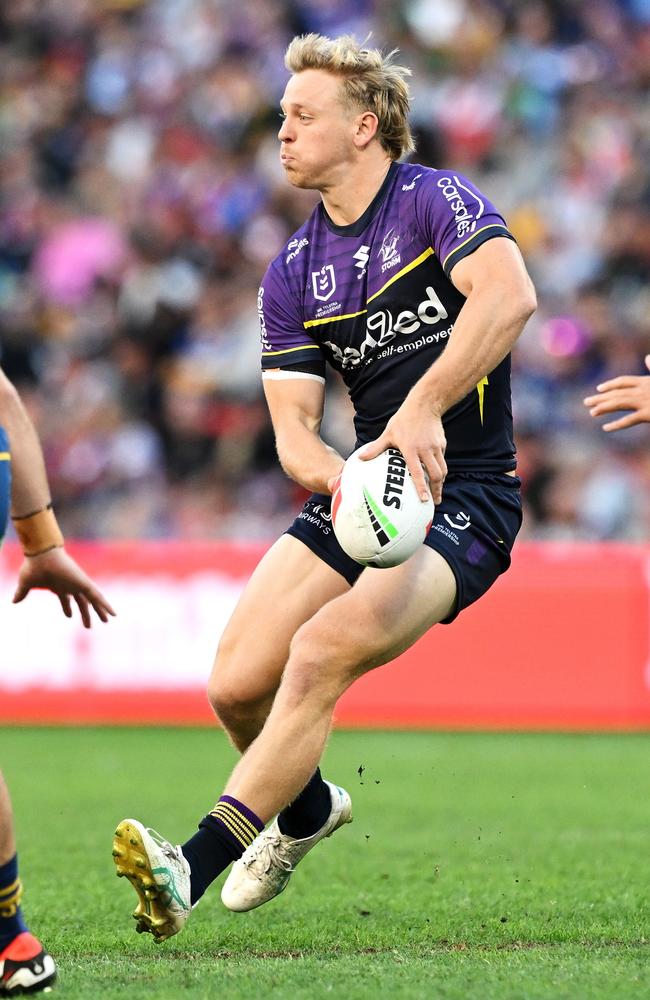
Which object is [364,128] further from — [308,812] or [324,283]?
[308,812]

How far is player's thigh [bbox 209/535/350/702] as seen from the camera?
5242 mm

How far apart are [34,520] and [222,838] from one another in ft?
3.53

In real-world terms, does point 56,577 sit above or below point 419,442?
below

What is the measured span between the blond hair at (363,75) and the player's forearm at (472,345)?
954 mm

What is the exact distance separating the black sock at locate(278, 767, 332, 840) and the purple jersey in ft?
4.12

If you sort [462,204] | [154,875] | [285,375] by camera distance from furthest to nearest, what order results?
[285,375], [462,204], [154,875]

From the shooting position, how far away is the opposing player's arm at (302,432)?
5.06 metres

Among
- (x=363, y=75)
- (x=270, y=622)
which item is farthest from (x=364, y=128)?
(x=270, y=622)

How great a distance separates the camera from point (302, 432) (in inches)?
205

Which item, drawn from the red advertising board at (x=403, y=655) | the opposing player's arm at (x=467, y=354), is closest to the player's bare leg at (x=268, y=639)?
the opposing player's arm at (x=467, y=354)

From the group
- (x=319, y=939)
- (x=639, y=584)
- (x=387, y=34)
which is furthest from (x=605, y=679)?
(x=387, y=34)

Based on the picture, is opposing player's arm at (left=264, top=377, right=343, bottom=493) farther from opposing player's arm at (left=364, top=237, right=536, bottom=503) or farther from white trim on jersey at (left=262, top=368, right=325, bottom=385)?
opposing player's arm at (left=364, top=237, right=536, bottom=503)

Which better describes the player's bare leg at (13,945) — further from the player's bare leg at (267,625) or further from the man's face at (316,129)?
the man's face at (316,129)

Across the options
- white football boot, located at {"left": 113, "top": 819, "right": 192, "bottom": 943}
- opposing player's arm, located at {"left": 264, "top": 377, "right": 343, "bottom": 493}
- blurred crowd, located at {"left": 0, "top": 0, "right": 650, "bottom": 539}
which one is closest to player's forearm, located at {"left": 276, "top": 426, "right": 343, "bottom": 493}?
opposing player's arm, located at {"left": 264, "top": 377, "right": 343, "bottom": 493}
